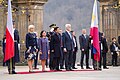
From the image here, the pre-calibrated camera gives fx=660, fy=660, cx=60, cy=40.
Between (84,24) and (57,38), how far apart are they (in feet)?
97.6

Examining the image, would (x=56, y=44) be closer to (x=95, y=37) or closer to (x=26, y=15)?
(x=95, y=37)

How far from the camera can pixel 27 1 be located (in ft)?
126

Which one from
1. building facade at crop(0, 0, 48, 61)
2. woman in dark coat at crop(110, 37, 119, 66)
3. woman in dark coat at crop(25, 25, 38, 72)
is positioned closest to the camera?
woman in dark coat at crop(25, 25, 38, 72)

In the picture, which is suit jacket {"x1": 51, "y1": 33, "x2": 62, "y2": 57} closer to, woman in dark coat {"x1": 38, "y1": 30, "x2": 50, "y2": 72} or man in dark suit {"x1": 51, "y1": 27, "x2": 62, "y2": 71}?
man in dark suit {"x1": 51, "y1": 27, "x2": 62, "y2": 71}

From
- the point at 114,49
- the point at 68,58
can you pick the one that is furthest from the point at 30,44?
the point at 114,49

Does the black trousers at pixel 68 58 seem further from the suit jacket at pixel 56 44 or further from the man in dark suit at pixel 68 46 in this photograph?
the suit jacket at pixel 56 44

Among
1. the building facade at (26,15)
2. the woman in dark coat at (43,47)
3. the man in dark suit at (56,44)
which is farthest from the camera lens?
the building facade at (26,15)

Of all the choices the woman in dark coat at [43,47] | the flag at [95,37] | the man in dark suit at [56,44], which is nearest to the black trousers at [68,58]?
the man in dark suit at [56,44]

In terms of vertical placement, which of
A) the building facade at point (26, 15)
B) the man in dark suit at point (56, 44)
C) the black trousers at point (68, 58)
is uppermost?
the building facade at point (26, 15)

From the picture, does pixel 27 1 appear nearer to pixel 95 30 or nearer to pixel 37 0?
pixel 37 0

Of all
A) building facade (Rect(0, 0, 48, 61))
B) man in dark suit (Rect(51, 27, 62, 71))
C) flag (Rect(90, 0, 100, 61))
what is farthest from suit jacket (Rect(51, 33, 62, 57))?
building facade (Rect(0, 0, 48, 61))

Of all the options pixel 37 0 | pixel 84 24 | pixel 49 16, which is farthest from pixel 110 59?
pixel 49 16

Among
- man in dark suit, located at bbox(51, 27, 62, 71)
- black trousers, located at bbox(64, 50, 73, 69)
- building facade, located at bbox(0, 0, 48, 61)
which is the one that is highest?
building facade, located at bbox(0, 0, 48, 61)

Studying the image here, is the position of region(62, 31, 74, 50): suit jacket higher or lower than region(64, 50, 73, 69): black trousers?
higher
